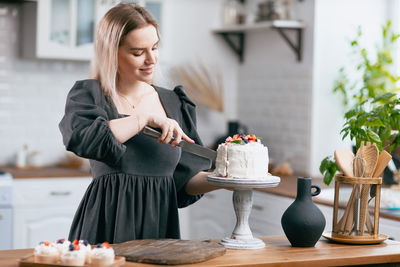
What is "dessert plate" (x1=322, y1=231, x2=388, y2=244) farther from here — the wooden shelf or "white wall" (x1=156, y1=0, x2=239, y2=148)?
"white wall" (x1=156, y1=0, x2=239, y2=148)

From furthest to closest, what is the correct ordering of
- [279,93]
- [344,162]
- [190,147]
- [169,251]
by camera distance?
[279,93] < [344,162] < [190,147] < [169,251]

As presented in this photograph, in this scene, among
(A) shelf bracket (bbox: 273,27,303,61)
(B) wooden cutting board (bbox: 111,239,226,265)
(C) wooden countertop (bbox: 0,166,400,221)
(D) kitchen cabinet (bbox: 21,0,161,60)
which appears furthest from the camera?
(A) shelf bracket (bbox: 273,27,303,61)

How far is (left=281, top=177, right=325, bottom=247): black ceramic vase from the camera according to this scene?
2.14 m

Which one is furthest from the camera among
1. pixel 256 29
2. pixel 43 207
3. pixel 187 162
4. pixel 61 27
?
pixel 256 29

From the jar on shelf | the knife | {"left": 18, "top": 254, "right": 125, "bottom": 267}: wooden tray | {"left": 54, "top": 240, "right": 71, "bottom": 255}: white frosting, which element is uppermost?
the jar on shelf

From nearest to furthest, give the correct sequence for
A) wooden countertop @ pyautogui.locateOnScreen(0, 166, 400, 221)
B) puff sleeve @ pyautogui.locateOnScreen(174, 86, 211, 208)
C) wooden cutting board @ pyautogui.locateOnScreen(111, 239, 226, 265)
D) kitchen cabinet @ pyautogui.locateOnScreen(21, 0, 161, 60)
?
wooden cutting board @ pyautogui.locateOnScreen(111, 239, 226, 265) < puff sleeve @ pyautogui.locateOnScreen(174, 86, 211, 208) < wooden countertop @ pyautogui.locateOnScreen(0, 166, 400, 221) < kitchen cabinet @ pyautogui.locateOnScreen(21, 0, 161, 60)

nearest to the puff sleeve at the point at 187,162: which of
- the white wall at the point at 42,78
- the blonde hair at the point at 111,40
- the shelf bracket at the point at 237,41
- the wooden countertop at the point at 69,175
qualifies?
the blonde hair at the point at 111,40

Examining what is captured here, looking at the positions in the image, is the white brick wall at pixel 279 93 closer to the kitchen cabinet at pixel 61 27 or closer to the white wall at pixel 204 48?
the white wall at pixel 204 48

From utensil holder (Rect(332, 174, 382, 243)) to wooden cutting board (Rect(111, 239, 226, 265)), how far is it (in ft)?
1.60

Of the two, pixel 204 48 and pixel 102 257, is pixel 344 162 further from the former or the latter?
pixel 204 48

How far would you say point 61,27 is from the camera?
445cm

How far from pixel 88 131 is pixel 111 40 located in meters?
0.37

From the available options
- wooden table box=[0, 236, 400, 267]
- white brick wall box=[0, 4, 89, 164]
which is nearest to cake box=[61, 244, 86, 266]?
wooden table box=[0, 236, 400, 267]

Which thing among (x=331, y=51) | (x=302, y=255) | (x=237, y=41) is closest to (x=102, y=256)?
(x=302, y=255)
